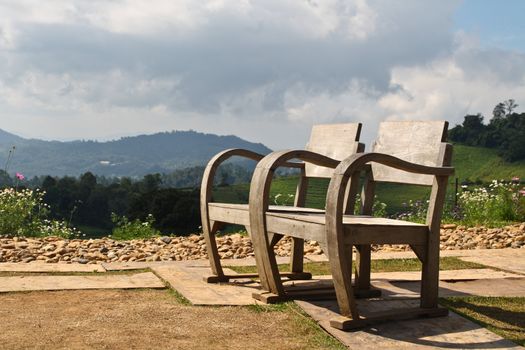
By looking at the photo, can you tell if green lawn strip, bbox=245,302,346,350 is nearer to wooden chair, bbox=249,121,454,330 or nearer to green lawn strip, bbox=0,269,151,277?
wooden chair, bbox=249,121,454,330

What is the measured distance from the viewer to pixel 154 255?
6.59 m

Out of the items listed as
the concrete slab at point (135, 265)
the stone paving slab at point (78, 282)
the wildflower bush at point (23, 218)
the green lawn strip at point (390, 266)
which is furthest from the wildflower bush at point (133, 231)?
the stone paving slab at point (78, 282)

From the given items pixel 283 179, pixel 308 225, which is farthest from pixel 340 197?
pixel 283 179

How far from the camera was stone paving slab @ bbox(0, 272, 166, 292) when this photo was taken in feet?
14.6

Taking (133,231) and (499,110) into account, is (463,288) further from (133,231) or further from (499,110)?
(499,110)

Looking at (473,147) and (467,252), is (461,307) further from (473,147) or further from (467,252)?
(473,147)

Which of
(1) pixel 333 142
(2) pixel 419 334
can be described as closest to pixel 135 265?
(1) pixel 333 142

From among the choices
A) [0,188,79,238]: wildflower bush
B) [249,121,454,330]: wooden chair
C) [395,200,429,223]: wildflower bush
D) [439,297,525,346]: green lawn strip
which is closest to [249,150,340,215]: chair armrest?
[249,121,454,330]: wooden chair

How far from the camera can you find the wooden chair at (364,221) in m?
3.36

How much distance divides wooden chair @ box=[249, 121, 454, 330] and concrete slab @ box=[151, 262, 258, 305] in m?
0.19

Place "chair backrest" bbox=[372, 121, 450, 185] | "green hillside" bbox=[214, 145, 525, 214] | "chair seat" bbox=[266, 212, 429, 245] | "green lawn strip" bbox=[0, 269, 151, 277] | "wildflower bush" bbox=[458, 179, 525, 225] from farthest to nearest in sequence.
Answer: "green hillside" bbox=[214, 145, 525, 214], "wildflower bush" bbox=[458, 179, 525, 225], "green lawn strip" bbox=[0, 269, 151, 277], "chair backrest" bbox=[372, 121, 450, 185], "chair seat" bbox=[266, 212, 429, 245]

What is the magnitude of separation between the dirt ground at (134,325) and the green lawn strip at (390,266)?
1537mm

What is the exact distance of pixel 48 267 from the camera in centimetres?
546

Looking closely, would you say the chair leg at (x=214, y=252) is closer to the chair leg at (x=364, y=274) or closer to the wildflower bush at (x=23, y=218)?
the chair leg at (x=364, y=274)
